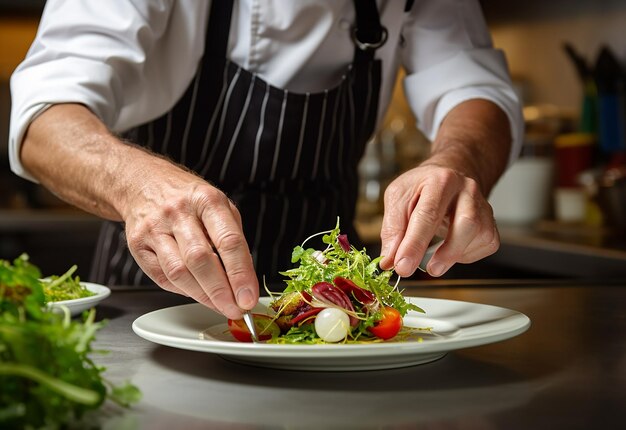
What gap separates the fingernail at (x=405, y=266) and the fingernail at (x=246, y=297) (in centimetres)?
20

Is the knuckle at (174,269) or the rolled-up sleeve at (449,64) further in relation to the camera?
the rolled-up sleeve at (449,64)

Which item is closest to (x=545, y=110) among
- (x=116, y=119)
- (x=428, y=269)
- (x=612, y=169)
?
(x=612, y=169)

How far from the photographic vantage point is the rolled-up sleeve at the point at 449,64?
1.73 metres

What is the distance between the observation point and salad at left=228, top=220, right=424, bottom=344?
0.92 m

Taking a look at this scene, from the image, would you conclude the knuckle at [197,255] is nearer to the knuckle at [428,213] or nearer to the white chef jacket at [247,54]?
the knuckle at [428,213]

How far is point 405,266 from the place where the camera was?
0.99m

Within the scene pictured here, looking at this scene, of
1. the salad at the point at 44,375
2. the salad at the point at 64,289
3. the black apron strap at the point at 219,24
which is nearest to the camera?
the salad at the point at 44,375

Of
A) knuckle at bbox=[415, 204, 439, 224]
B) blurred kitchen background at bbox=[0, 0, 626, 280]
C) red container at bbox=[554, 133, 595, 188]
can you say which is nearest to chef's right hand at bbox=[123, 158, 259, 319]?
knuckle at bbox=[415, 204, 439, 224]

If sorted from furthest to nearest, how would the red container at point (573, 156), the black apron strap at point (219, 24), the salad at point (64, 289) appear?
1. the red container at point (573, 156)
2. the black apron strap at point (219, 24)
3. the salad at point (64, 289)

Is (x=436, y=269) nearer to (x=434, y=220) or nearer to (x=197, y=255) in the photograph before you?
(x=434, y=220)

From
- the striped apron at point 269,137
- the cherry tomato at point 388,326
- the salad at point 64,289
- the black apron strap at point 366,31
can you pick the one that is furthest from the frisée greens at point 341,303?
the black apron strap at point 366,31

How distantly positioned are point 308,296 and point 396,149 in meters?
3.24

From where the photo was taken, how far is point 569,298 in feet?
4.44

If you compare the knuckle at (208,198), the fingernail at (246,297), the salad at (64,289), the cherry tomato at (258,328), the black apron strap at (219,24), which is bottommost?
the salad at (64,289)
